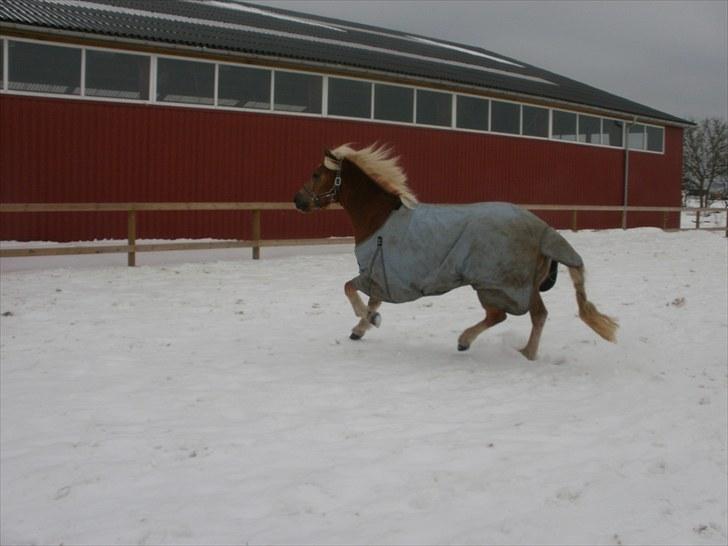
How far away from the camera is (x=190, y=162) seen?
51.1ft

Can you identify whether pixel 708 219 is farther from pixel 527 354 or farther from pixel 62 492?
pixel 62 492

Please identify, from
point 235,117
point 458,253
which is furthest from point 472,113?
point 458,253

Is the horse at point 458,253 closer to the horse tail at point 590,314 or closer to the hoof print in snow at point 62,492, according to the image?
the horse tail at point 590,314

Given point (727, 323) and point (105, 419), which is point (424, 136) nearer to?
point (727, 323)

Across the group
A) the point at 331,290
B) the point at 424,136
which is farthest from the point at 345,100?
the point at 331,290

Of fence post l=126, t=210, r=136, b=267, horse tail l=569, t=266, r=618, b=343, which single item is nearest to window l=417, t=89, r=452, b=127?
fence post l=126, t=210, r=136, b=267

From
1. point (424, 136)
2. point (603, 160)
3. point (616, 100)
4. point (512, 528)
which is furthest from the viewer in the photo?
point (616, 100)

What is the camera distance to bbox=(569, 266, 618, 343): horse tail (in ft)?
20.4

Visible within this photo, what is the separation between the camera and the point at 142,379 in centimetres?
574

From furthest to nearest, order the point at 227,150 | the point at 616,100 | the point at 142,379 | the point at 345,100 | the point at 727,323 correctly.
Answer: the point at 616,100 → the point at 345,100 → the point at 227,150 → the point at 727,323 → the point at 142,379

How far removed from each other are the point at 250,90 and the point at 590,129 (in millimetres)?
12065

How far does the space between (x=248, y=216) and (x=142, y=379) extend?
10.7m

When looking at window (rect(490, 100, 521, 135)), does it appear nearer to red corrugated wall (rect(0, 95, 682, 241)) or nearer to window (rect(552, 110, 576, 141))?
red corrugated wall (rect(0, 95, 682, 241))

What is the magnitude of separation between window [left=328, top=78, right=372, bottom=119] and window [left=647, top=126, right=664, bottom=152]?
1221cm
